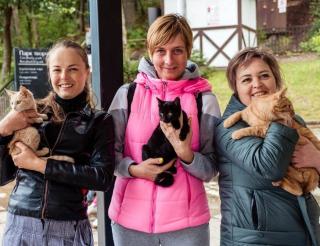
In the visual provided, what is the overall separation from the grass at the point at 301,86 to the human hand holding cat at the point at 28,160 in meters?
9.25

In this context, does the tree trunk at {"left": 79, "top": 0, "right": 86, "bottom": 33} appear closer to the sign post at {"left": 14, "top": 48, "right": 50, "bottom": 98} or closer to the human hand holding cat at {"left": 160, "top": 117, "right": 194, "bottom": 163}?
the sign post at {"left": 14, "top": 48, "right": 50, "bottom": 98}

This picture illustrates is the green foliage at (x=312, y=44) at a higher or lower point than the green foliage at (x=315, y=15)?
lower

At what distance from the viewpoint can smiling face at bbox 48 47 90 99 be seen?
2281 millimetres

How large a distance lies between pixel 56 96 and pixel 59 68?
0.14 m

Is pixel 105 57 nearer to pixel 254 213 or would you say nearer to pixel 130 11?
pixel 254 213

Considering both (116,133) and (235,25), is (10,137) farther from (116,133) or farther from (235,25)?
(235,25)

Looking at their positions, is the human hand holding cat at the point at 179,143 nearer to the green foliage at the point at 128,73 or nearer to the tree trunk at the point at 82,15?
the green foliage at the point at 128,73

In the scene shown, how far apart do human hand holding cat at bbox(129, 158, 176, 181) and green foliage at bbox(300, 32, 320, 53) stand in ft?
56.1

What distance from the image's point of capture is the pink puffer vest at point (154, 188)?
7.48 ft

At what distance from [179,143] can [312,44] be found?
17858 millimetres

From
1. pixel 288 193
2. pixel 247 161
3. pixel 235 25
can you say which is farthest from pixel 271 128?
pixel 235 25

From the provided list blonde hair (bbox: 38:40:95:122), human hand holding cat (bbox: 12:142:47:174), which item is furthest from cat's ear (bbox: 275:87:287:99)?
human hand holding cat (bbox: 12:142:47:174)

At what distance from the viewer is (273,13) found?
21.7 meters

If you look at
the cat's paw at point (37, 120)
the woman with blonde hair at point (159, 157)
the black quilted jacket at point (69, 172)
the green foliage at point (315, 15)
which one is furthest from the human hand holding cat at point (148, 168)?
the green foliage at point (315, 15)
